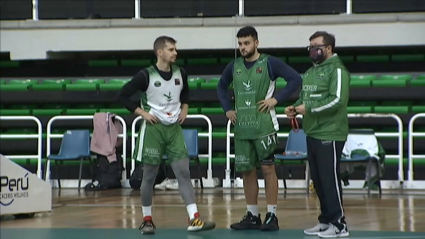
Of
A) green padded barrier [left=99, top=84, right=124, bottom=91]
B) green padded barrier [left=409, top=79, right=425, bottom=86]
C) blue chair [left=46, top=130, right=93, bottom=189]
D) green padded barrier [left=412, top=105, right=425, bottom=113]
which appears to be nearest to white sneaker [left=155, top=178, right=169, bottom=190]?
blue chair [left=46, top=130, right=93, bottom=189]

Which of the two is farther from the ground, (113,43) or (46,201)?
(113,43)

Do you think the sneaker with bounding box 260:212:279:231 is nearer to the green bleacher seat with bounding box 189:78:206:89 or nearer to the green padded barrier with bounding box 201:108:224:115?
the green padded barrier with bounding box 201:108:224:115

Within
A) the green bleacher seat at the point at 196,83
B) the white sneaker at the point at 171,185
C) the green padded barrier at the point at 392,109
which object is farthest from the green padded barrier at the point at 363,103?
the white sneaker at the point at 171,185

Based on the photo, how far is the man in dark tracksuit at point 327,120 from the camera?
6793 mm

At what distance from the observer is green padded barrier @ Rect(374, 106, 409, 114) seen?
1373 cm

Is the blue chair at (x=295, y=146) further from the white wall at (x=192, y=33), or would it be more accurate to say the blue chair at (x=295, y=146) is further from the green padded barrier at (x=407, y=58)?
the green padded barrier at (x=407, y=58)

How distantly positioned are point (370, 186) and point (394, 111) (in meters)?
2.31

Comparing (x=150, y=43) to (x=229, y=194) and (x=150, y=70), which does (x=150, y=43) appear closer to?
(x=229, y=194)

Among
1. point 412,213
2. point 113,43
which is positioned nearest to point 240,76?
point 412,213

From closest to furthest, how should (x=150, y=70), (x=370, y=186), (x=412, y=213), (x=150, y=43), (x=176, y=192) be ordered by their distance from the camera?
1. (x=150, y=70)
2. (x=412, y=213)
3. (x=370, y=186)
4. (x=176, y=192)
5. (x=150, y=43)

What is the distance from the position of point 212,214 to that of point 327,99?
9.28 feet

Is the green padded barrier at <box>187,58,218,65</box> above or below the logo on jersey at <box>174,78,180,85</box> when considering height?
above

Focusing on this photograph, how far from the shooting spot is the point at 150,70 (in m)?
7.34

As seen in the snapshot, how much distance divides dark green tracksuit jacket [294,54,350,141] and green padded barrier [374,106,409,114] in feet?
23.1
